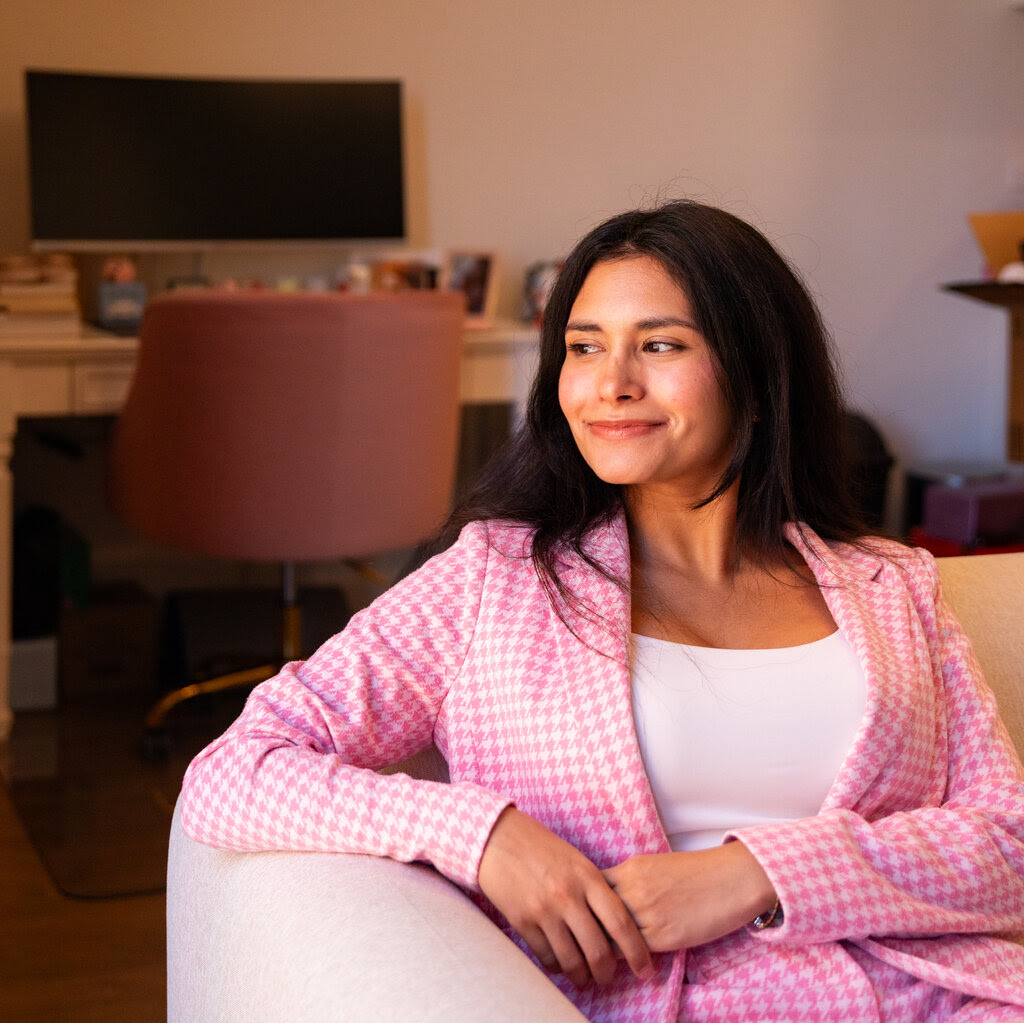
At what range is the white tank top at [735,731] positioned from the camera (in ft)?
3.66

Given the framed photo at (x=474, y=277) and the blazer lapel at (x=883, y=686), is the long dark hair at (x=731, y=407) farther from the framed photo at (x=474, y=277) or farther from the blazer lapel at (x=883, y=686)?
the framed photo at (x=474, y=277)

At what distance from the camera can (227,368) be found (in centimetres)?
271

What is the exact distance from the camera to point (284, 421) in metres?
2.77

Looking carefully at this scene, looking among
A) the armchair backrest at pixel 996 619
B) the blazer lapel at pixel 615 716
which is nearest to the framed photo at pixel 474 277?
the armchair backrest at pixel 996 619

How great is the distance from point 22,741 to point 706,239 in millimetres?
2317

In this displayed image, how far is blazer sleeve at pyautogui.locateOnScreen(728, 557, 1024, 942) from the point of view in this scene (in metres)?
1.03

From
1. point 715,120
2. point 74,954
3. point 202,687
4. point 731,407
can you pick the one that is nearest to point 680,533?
point 731,407

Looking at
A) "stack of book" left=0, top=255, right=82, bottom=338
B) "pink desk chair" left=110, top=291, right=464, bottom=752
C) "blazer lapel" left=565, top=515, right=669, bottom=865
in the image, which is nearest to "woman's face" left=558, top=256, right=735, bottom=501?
"blazer lapel" left=565, top=515, right=669, bottom=865

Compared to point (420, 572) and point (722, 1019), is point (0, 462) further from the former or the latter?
point (722, 1019)

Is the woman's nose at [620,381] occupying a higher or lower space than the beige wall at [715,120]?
lower

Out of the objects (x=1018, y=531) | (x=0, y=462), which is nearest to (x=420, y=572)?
(x=0, y=462)

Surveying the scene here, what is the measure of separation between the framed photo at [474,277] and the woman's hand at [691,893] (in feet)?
9.21

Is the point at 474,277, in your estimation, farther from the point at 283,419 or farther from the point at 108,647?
the point at 108,647

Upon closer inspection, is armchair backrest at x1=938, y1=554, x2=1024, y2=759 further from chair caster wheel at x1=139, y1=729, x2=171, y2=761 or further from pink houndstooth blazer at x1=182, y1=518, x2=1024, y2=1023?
chair caster wheel at x1=139, y1=729, x2=171, y2=761
